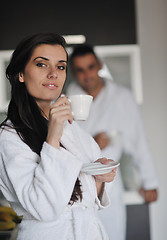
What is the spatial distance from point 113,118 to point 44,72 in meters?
1.47

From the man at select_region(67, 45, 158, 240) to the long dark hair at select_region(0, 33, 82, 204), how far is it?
1.25 m

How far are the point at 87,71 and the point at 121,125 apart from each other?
1.64ft

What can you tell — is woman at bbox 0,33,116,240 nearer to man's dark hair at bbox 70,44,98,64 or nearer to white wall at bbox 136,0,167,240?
man's dark hair at bbox 70,44,98,64

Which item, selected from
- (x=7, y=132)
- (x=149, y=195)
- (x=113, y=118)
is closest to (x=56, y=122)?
(x=7, y=132)

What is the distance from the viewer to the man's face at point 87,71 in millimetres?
2527

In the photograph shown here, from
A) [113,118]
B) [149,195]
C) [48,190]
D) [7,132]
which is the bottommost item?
[149,195]

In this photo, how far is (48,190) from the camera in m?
0.97

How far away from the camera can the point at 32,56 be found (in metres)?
1.18

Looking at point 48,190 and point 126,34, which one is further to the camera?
point 126,34

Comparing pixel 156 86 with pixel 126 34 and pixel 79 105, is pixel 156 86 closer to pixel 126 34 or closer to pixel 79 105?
pixel 126 34

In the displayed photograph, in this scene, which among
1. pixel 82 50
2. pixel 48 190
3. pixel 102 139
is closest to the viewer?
pixel 48 190

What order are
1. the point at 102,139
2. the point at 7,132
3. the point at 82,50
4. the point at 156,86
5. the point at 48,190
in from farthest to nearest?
the point at 156,86 → the point at 82,50 → the point at 102,139 → the point at 7,132 → the point at 48,190

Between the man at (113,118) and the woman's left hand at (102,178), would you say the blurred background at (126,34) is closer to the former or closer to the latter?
the man at (113,118)

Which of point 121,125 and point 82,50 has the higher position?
point 82,50
